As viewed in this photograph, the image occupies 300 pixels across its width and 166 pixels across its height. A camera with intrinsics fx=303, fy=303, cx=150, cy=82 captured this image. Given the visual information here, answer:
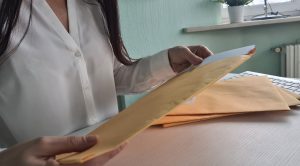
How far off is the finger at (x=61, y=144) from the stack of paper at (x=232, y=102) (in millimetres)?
233

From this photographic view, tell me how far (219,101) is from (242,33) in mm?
1253

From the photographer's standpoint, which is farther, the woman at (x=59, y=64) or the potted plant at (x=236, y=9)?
the potted plant at (x=236, y=9)

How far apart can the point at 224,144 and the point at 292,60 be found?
4.74 ft

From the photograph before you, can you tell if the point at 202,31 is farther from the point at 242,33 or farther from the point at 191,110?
the point at 191,110

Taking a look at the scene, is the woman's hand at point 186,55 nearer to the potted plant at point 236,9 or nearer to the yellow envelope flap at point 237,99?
the yellow envelope flap at point 237,99

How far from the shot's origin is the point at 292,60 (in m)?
1.75

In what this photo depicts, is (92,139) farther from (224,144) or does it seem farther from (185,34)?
(185,34)

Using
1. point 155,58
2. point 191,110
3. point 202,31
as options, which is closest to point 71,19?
point 155,58

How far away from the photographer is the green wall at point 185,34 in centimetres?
142

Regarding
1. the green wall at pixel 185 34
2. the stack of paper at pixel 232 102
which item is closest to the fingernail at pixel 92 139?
the stack of paper at pixel 232 102

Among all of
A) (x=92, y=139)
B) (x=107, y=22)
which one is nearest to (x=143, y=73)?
(x=107, y=22)

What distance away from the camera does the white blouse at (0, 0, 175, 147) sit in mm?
648

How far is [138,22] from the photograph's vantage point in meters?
1.43

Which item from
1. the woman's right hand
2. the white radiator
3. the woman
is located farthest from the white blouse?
the white radiator
